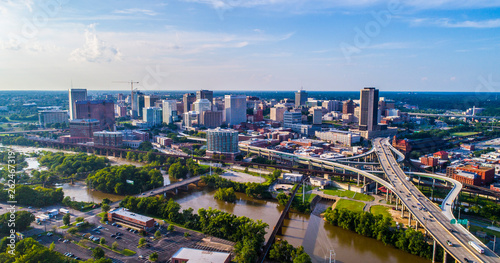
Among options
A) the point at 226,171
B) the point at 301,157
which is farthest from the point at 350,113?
the point at 226,171

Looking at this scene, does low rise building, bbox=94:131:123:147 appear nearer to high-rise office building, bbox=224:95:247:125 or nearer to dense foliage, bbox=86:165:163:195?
dense foliage, bbox=86:165:163:195

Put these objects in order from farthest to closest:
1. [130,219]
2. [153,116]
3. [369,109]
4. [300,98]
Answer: [300,98], [153,116], [369,109], [130,219]

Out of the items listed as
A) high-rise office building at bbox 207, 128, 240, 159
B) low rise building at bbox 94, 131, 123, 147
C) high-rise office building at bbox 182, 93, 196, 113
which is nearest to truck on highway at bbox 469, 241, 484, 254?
high-rise office building at bbox 207, 128, 240, 159

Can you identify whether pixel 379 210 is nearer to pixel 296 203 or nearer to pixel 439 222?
pixel 296 203

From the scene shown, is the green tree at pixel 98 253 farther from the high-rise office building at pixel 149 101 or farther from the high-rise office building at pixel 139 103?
the high-rise office building at pixel 139 103

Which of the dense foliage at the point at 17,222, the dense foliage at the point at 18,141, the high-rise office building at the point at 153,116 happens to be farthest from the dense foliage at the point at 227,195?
the high-rise office building at the point at 153,116

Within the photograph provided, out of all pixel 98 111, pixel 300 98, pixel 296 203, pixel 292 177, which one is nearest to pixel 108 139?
pixel 98 111
